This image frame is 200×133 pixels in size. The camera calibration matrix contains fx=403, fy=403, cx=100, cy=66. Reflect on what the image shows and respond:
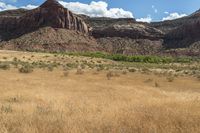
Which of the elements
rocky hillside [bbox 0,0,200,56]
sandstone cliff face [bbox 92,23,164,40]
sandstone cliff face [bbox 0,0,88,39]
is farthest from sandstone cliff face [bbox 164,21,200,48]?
sandstone cliff face [bbox 0,0,88,39]

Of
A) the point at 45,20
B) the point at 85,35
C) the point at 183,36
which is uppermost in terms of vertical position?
the point at 45,20

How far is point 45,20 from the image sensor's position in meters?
145

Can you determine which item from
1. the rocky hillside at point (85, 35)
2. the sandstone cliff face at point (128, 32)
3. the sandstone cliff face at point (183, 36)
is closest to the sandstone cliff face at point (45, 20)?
the rocky hillside at point (85, 35)

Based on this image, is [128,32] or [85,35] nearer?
[85,35]

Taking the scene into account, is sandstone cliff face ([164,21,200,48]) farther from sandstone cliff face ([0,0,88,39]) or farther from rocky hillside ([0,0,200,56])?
sandstone cliff face ([0,0,88,39])

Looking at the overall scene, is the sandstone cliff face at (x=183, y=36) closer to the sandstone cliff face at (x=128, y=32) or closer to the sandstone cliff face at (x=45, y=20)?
the sandstone cliff face at (x=128, y=32)

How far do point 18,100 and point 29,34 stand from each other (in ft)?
398

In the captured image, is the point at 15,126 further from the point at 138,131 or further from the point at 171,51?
the point at 171,51

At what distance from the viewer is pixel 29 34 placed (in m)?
134

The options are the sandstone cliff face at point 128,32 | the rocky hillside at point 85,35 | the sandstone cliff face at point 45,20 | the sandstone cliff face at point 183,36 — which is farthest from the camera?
the sandstone cliff face at point 128,32

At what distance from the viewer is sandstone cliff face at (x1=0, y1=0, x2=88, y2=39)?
14262 centimetres

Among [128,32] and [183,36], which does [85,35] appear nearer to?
[128,32]

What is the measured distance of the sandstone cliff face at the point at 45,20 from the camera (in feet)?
468

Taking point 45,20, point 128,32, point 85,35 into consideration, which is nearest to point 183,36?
point 128,32
